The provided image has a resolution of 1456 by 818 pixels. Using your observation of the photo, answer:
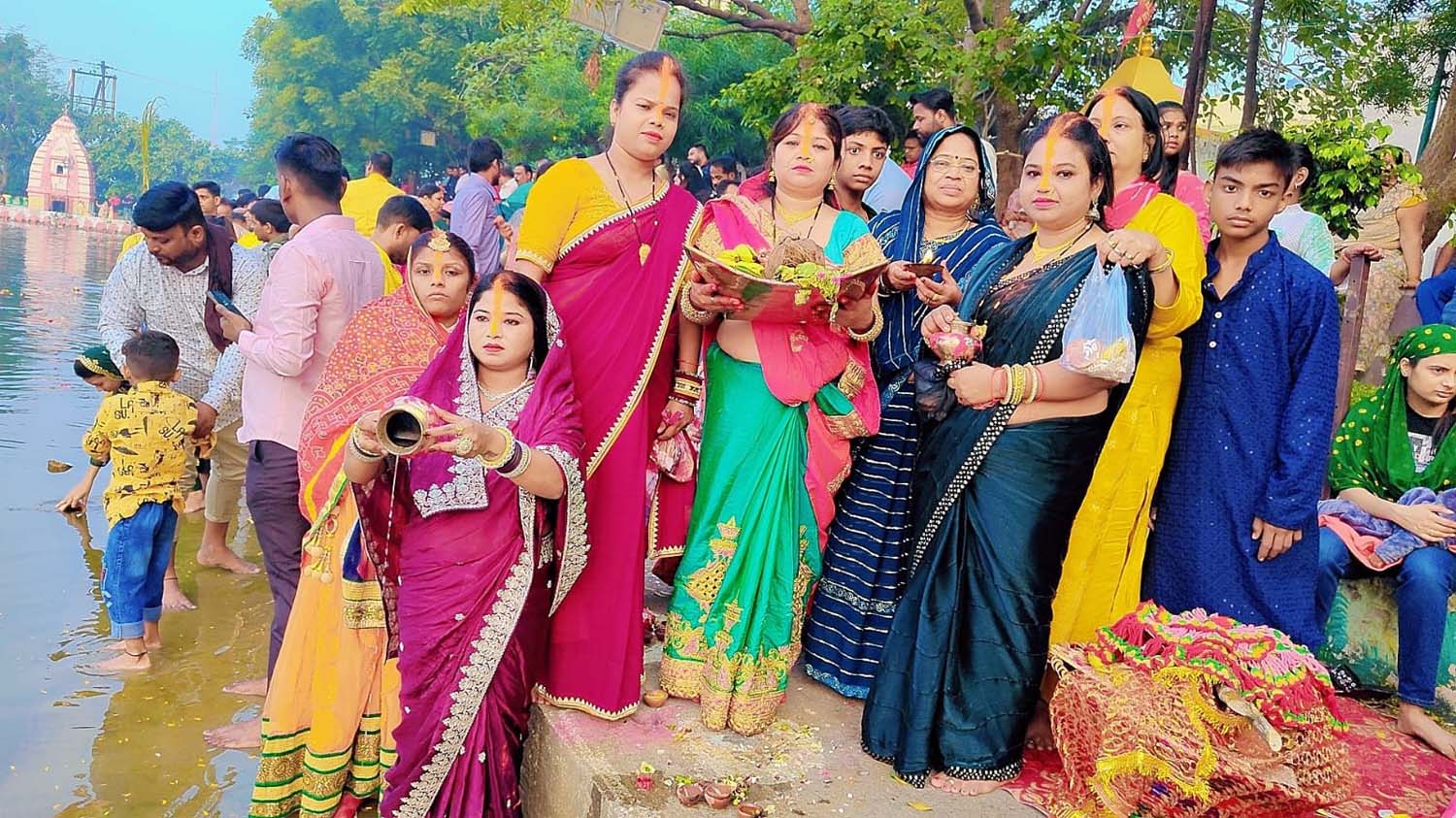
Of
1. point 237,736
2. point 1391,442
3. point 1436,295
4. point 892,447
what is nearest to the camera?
point 892,447

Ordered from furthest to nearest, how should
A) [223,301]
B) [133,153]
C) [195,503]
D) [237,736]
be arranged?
1. [133,153]
2. [195,503]
3. [223,301]
4. [237,736]

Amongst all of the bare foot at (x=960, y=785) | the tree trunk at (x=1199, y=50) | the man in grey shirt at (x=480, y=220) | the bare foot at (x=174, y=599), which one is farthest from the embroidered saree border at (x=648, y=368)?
the man in grey shirt at (x=480, y=220)

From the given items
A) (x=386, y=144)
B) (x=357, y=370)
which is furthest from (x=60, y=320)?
(x=386, y=144)

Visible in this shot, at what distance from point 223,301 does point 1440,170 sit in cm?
863

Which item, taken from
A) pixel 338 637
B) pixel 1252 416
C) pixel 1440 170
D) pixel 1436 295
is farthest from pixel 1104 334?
pixel 1440 170

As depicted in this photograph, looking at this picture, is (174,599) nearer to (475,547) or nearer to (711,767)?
(475,547)

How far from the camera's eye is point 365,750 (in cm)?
312

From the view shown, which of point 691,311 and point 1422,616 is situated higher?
point 691,311

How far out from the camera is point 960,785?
282 centimetres

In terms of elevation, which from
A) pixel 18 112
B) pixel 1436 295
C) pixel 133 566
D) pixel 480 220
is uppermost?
pixel 18 112

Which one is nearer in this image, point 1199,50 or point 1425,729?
point 1425,729

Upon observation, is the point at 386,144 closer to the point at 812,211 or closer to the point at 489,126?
the point at 489,126

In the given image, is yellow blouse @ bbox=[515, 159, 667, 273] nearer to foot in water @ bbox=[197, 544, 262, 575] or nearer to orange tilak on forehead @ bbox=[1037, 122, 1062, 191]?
orange tilak on forehead @ bbox=[1037, 122, 1062, 191]

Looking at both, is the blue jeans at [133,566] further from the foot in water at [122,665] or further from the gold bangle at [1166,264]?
the gold bangle at [1166,264]
